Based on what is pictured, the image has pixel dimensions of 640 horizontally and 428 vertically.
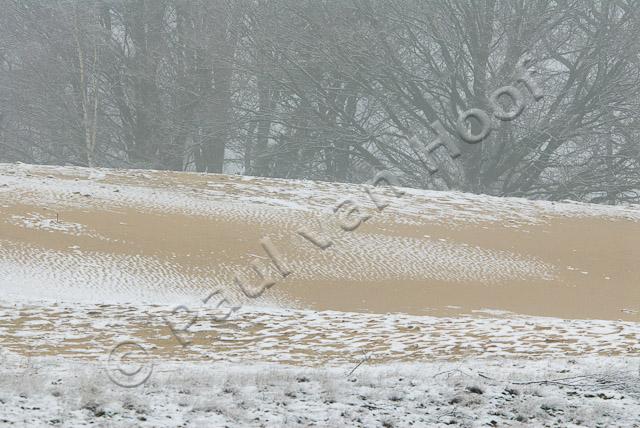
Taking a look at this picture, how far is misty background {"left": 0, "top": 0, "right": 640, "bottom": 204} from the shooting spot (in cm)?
2295

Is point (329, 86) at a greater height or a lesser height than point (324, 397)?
greater

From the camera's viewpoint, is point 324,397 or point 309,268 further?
point 309,268

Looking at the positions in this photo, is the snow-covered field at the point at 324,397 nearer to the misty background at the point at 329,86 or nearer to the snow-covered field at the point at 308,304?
the snow-covered field at the point at 308,304

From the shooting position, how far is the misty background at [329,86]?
22953 millimetres

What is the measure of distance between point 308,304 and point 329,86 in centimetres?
1741

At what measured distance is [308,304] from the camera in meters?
8.72
